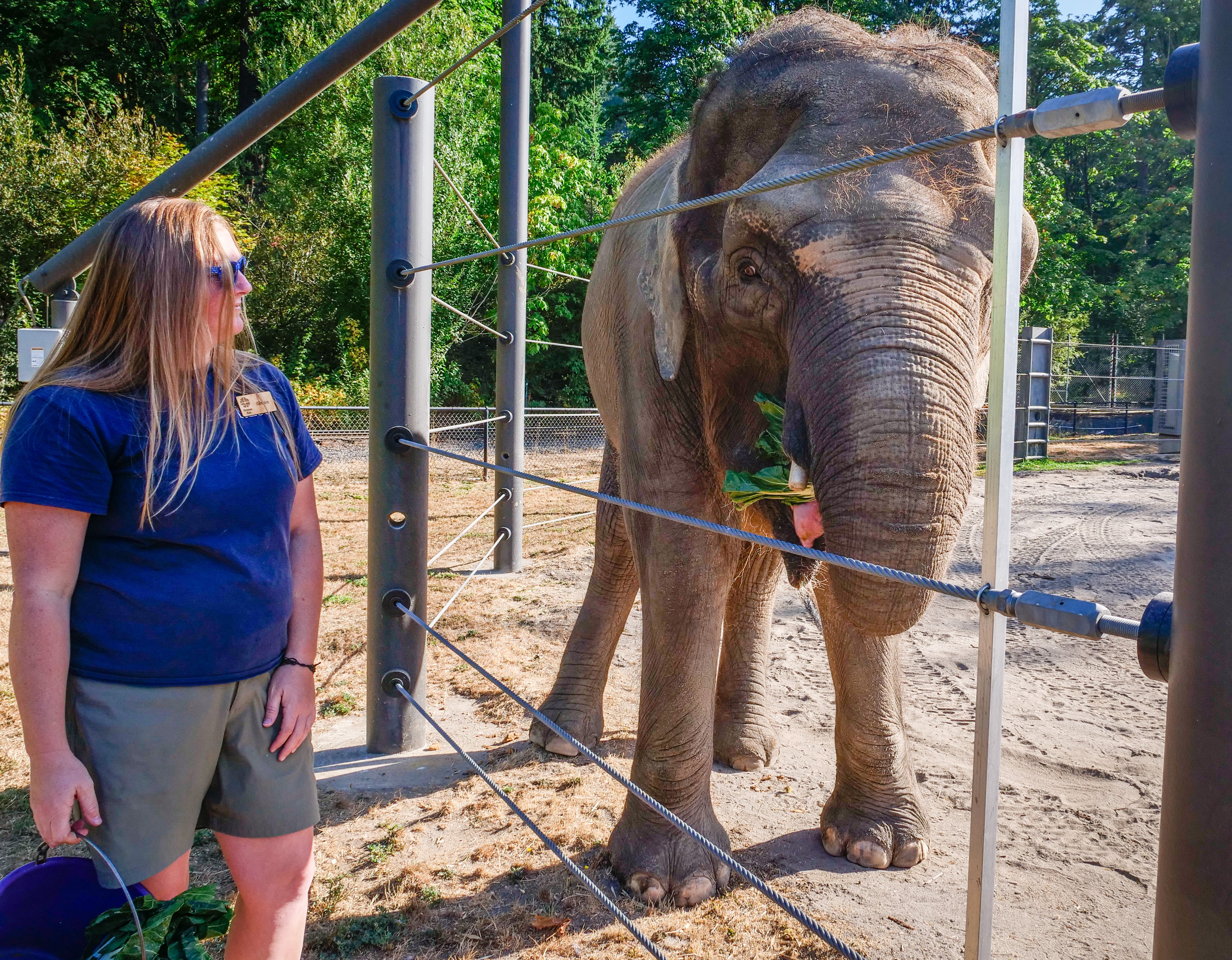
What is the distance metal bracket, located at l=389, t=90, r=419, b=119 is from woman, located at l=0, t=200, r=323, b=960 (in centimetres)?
163

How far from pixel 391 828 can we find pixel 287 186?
20549 millimetres

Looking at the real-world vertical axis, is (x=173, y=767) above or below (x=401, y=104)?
below

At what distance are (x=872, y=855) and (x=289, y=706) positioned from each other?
1.91 metres

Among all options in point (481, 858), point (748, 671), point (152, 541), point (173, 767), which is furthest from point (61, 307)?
point (173, 767)

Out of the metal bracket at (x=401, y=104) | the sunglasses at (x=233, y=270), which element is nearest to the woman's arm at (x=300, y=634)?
the sunglasses at (x=233, y=270)

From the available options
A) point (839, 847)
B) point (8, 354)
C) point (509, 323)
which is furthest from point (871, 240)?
point (8, 354)

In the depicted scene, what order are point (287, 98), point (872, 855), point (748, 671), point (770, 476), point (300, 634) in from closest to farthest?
point (300, 634) < point (770, 476) < point (872, 855) < point (287, 98) < point (748, 671)

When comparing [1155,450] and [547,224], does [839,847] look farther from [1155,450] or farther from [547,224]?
[1155,450]

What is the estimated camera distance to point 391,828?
10.1 feet

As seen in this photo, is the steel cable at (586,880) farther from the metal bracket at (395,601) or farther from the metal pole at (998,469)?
the metal pole at (998,469)

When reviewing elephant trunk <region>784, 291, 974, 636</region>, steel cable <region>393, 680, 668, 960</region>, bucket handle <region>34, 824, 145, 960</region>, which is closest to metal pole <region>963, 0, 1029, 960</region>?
steel cable <region>393, 680, 668, 960</region>

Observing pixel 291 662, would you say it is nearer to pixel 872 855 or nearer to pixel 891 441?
pixel 891 441

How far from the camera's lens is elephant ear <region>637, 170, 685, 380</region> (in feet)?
8.27

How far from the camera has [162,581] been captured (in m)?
1.66
